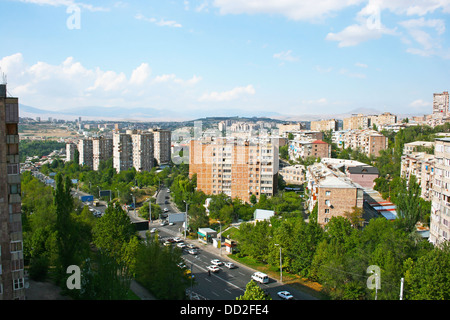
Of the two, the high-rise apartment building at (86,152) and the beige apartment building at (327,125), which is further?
the beige apartment building at (327,125)

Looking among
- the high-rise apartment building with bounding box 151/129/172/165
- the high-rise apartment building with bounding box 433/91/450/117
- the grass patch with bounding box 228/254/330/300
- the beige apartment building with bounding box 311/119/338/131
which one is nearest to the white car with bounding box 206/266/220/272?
the grass patch with bounding box 228/254/330/300

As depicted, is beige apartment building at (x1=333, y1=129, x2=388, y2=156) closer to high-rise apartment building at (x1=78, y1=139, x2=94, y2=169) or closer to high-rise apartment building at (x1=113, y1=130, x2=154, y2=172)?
high-rise apartment building at (x1=113, y1=130, x2=154, y2=172)

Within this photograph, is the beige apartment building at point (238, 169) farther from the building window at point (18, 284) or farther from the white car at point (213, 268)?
the building window at point (18, 284)

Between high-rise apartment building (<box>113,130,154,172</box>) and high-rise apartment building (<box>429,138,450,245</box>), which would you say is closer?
high-rise apartment building (<box>429,138,450,245</box>)

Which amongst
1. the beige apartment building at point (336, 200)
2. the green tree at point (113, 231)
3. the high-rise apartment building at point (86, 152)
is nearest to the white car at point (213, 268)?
the green tree at point (113, 231)

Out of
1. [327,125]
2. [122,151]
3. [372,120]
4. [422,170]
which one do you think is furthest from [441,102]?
[122,151]

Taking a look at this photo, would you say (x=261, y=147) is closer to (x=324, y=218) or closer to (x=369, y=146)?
(x=324, y=218)
